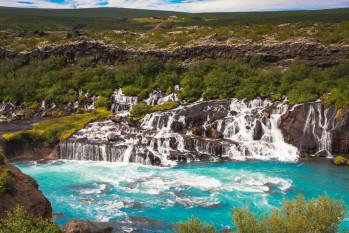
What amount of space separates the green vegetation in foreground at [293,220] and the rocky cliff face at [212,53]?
38846mm

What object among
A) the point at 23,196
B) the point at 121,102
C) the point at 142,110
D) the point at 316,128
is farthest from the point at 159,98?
the point at 23,196

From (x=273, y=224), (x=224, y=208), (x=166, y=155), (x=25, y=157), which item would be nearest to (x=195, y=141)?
(x=166, y=155)

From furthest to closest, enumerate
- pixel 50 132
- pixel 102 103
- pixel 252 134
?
pixel 102 103 < pixel 50 132 < pixel 252 134

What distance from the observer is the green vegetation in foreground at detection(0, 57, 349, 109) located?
163 feet

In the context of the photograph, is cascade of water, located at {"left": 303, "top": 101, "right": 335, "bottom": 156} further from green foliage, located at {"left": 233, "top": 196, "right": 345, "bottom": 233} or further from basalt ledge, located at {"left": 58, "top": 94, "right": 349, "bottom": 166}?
green foliage, located at {"left": 233, "top": 196, "right": 345, "bottom": 233}

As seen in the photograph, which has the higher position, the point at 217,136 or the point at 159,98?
the point at 159,98

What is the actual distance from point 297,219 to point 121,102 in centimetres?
4125

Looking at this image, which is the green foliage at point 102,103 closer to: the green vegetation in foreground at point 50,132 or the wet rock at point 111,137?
the green vegetation in foreground at point 50,132

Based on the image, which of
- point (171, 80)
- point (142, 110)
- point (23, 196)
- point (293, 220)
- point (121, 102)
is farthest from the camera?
point (171, 80)

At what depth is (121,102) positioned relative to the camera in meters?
57.7

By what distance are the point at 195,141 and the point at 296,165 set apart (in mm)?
9711

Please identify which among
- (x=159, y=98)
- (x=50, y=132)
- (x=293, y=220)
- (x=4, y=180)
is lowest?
(x=50, y=132)

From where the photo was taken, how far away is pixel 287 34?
212 ft

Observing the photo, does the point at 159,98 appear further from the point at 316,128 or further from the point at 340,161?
the point at 340,161
